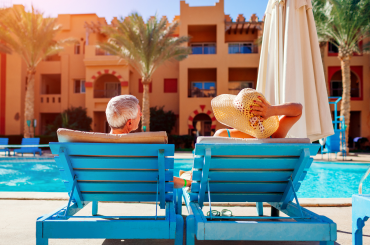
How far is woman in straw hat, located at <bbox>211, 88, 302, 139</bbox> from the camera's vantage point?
2209 mm

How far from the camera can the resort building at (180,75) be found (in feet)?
65.0

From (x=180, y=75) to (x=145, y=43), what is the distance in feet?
16.8

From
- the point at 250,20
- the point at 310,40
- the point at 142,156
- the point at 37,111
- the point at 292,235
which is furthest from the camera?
the point at 37,111

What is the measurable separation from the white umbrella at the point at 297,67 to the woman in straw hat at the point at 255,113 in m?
1.29

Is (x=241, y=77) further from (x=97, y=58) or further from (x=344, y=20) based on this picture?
(x=97, y=58)

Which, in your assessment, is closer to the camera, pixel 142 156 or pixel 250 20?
pixel 142 156

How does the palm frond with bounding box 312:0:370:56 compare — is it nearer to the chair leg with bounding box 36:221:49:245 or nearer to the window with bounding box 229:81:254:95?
the window with bounding box 229:81:254:95

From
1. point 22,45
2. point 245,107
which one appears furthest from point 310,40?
point 22,45

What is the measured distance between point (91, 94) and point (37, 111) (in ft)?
16.9

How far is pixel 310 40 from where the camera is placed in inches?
165

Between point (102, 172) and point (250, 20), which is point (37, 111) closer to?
point (250, 20)

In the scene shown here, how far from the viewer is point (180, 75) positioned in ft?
65.4

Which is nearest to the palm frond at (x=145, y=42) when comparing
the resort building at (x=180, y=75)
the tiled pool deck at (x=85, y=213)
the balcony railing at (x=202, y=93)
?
the resort building at (x=180, y=75)

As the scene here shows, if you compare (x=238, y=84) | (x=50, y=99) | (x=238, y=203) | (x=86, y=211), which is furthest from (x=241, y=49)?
(x=86, y=211)
